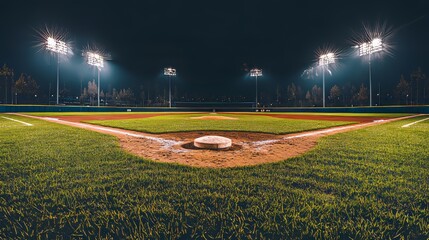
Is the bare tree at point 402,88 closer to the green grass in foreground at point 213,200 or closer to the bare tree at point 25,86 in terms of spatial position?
the green grass in foreground at point 213,200

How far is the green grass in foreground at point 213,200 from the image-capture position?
2.01 metres

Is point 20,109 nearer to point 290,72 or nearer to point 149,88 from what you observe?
point 149,88

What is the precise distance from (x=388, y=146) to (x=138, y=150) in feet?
21.4

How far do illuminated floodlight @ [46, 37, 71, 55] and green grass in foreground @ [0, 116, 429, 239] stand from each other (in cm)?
3902

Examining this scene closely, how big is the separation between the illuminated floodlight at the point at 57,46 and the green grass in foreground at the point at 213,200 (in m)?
39.0

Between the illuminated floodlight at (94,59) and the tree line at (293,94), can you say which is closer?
the illuminated floodlight at (94,59)

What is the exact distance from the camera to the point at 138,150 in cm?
540

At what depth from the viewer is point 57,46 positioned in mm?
35156

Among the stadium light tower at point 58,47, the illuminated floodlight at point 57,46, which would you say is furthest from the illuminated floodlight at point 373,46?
the illuminated floodlight at point 57,46

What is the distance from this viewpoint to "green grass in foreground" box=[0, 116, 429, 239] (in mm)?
2006

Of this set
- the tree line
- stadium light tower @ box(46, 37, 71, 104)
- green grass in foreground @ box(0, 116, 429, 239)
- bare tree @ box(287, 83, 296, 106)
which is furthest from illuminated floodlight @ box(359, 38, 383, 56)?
bare tree @ box(287, 83, 296, 106)

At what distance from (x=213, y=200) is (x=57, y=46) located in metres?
43.4

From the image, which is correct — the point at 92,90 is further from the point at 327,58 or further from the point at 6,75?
the point at 327,58

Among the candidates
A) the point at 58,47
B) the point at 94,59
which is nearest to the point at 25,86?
the point at 94,59
